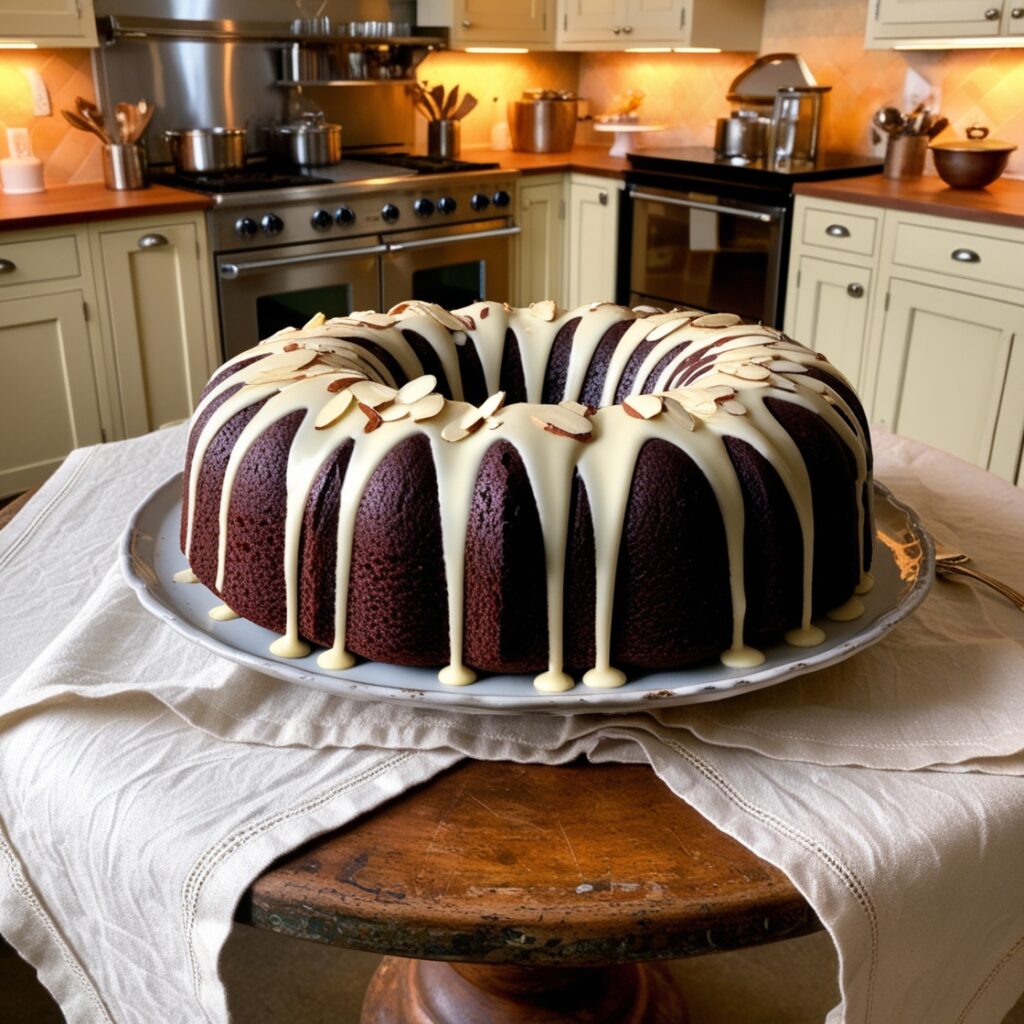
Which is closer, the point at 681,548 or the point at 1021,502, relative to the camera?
the point at 681,548

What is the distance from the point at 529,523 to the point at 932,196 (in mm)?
2586

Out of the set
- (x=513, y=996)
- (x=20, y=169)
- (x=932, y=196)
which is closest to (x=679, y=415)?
(x=513, y=996)

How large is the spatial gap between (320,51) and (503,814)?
358 centimetres

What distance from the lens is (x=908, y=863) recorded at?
2.34 ft

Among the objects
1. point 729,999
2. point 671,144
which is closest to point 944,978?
point 729,999

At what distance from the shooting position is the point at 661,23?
147 inches

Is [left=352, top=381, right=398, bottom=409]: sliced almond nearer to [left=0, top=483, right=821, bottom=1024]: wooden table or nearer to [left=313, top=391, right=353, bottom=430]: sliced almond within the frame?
[left=313, top=391, right=353, bottom=430]: sliced almond

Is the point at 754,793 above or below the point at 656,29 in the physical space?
below

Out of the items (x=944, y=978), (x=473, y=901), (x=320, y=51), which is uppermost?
(x=320, y=51)

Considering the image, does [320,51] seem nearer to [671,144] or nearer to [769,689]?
[671,144]

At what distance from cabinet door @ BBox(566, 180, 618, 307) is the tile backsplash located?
167 centimetres

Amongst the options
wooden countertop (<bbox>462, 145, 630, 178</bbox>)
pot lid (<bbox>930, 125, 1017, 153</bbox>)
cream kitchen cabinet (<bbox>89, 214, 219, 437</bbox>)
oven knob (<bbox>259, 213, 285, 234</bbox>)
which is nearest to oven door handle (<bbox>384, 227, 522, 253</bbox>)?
wooden countertop (<bbox>462, 145, 630, 178</bbox>)

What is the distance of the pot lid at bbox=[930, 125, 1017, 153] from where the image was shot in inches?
118

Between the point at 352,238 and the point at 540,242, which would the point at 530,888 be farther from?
the point at 540,242
